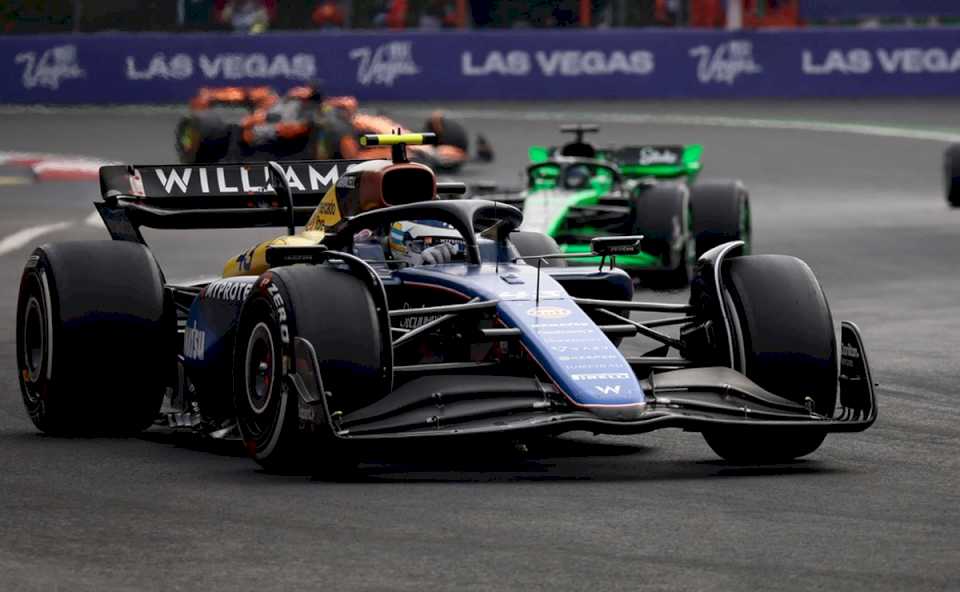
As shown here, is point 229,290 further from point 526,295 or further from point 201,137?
point 201,137

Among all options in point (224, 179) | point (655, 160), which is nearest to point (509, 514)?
point (224, 179)

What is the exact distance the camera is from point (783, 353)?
9.20 metres

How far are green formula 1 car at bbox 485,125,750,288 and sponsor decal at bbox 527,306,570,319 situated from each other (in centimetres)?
832

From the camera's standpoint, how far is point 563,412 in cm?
864

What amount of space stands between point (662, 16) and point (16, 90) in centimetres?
1162

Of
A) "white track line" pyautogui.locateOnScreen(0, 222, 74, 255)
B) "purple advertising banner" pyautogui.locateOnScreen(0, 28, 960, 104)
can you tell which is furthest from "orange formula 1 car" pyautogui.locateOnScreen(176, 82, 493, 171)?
"purple advertising banner" pyautogui.locateOnScreen(0, 28, 960, 104)

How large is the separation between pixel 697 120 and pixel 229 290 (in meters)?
29.0

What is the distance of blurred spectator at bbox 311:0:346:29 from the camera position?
1596 inches

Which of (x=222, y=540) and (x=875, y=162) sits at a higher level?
(x=222, y=540)

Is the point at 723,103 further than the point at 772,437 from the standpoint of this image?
Yes

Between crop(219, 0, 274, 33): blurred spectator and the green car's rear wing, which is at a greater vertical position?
crop(219, 0, 274, 33): blurred spectator

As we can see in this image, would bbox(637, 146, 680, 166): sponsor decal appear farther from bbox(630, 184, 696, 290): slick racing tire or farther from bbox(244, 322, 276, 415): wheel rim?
bbox(244, 322, 276, 415): wheel rim

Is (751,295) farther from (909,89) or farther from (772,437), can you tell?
(909,89)

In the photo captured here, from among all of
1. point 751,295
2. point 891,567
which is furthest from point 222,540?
point 751,295
